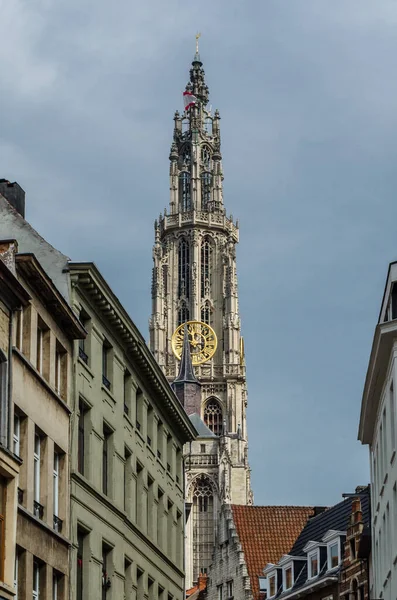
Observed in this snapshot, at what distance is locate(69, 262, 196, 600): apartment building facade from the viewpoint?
37.3 metres

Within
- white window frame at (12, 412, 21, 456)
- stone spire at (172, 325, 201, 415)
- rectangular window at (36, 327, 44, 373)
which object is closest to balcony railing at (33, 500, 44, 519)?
white window frame at (12, 412, 21, 456)

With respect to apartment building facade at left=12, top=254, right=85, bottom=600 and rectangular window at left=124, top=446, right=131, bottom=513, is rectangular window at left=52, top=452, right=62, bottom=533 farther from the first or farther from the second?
rectangular window at left=124, top=446, right=131, bottom=513

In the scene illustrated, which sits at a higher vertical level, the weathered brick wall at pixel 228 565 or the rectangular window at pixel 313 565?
the weathered brick wall at pixel 228 565

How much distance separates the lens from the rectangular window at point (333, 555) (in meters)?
59.6

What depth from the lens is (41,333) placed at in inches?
1332

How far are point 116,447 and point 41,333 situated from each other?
29.5 feet

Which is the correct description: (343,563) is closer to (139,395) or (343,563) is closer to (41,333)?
(139,395)

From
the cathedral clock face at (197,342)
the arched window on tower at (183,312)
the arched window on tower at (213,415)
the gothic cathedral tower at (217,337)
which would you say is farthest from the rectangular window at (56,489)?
the arched window on tower at (183,312)

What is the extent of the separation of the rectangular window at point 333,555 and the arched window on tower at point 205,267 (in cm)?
12775

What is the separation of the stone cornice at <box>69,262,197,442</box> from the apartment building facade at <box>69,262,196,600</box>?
39 millimetres

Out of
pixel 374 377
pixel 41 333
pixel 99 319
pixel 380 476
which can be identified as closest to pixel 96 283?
pixel 99 319

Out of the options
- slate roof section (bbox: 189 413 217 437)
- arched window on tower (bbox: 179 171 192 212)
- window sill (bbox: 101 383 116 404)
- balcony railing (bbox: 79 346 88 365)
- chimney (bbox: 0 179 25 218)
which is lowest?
window sill (bbox: 101 383 116 404)

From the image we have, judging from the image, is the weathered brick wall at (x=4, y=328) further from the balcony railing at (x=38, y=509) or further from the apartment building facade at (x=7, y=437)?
the balcony railing at (x=38, y=509)

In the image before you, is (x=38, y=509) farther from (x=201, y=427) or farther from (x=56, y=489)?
(x=201, y=427)
